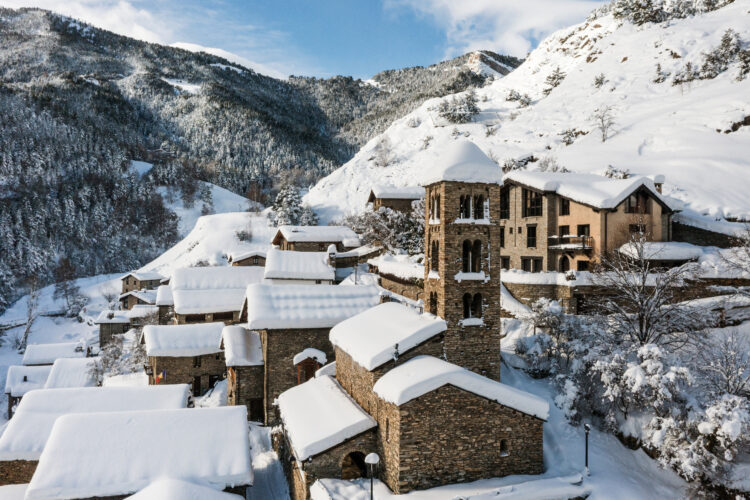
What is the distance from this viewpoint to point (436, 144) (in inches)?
3339

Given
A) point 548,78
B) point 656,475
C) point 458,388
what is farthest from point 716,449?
point 548,78

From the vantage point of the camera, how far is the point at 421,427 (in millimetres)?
14141

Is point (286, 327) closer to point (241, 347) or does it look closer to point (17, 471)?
point (241, 347)

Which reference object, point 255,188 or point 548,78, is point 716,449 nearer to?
point 548,78

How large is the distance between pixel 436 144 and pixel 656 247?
197 feet

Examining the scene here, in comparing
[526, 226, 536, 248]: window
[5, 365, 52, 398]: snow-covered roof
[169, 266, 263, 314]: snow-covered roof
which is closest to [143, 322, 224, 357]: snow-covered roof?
[169, 266, 263, 314]: snow-covered roof

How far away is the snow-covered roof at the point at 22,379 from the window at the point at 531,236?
4814 centimetres

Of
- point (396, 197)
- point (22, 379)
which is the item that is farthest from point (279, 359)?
point (22, 379)

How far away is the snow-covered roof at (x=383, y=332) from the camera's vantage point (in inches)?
629

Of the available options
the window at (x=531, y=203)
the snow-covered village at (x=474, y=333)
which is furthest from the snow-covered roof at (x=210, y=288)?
the window at (x=531, y=203)

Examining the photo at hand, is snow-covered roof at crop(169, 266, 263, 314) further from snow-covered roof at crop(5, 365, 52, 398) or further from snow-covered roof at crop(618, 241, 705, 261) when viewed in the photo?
snow-covered roof at crop(618, 241, 705, 261)

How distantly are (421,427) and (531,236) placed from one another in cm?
2452

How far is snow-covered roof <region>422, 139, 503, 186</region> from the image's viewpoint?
17922 millimetres

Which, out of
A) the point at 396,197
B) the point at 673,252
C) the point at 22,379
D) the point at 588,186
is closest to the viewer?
the point at 673,252
